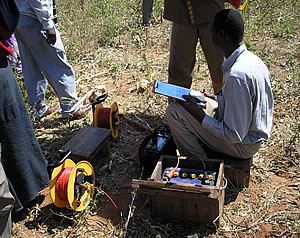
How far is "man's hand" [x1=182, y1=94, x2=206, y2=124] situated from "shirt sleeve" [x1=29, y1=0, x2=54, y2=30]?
206cm

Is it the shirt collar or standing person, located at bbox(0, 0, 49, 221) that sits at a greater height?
the shirt collar

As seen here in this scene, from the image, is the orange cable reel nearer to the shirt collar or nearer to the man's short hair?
the shirt collar

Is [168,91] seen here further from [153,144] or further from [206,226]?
[206,226]

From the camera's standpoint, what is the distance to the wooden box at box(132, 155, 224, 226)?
282 cm

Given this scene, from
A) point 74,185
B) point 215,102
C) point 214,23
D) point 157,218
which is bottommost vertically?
point 157,218

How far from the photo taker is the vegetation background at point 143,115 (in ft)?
10.5

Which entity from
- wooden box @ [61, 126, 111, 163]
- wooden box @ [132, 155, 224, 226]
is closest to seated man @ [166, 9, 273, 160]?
wooden box @ [132, 155, 224, 226]

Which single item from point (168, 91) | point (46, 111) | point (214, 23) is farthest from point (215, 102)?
point (46, 111)

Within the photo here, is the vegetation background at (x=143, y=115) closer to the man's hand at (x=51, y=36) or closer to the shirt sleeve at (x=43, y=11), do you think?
the man's hand at (x=51, y=36)

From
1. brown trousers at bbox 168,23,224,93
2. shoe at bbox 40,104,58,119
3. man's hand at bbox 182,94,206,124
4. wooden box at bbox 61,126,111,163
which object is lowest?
shoe at bbox 40,104,58,119

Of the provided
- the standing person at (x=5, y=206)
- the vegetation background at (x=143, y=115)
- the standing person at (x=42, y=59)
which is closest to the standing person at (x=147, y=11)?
the vegetation background at (x=143, y=115)

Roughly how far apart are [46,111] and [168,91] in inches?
98.5

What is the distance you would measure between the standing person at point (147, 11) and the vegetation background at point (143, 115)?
238 mm

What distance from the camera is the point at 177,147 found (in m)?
3.63
